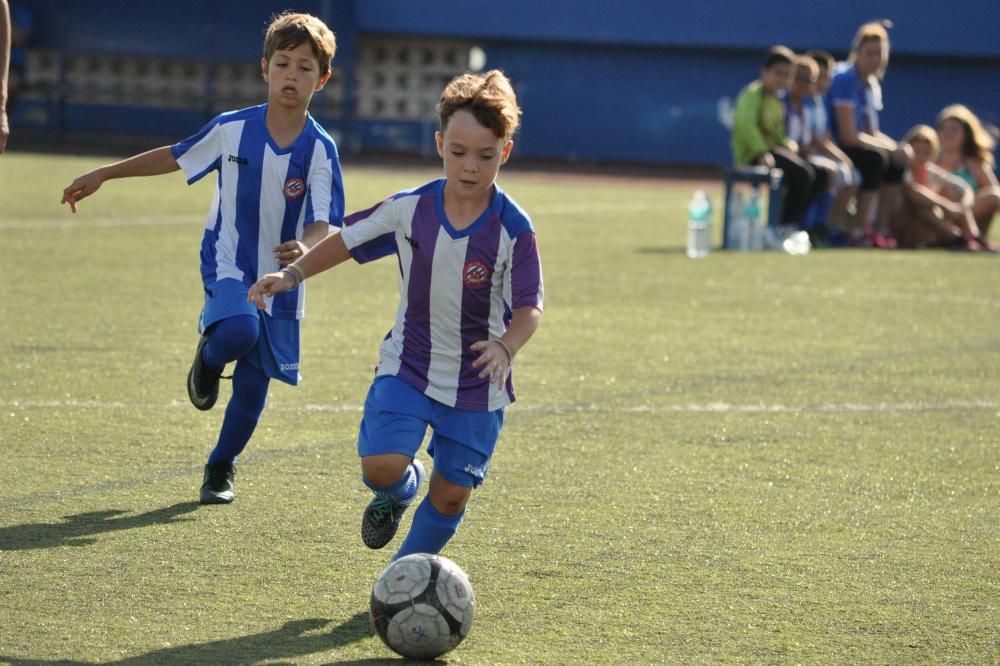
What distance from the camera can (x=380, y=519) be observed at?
4.34m

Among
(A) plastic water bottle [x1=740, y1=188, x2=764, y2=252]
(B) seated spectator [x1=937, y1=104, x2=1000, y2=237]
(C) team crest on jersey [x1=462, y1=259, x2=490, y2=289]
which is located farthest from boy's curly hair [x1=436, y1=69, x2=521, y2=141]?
(B) seated spectator [x1=937, y1=104, x2=1000, y2=237]

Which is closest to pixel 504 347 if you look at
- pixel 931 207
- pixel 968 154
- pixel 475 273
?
pixel 475 273

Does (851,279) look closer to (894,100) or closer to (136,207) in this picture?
(136,207)

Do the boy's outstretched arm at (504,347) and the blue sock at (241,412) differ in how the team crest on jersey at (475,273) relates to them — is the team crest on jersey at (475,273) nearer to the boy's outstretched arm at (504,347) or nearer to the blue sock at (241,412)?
the boy's outstretched arm at (504,347)

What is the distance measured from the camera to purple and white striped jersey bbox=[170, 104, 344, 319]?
5285mm

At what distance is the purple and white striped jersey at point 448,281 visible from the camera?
4203mm

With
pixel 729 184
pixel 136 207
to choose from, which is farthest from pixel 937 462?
pixel 136 207

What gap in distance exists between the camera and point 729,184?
1441 centimetres

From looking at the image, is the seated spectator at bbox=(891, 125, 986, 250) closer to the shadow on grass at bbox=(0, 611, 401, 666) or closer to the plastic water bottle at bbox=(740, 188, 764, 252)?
the plastic water bottle at bbox=(740, 188, 764, 252)

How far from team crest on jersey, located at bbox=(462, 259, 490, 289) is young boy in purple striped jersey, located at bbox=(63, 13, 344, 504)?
1075 mm

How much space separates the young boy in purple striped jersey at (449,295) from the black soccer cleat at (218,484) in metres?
0.98

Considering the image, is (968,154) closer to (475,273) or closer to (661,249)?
(661,249)

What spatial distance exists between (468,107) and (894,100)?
27.0 m

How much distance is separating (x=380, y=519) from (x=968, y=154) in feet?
41.8
